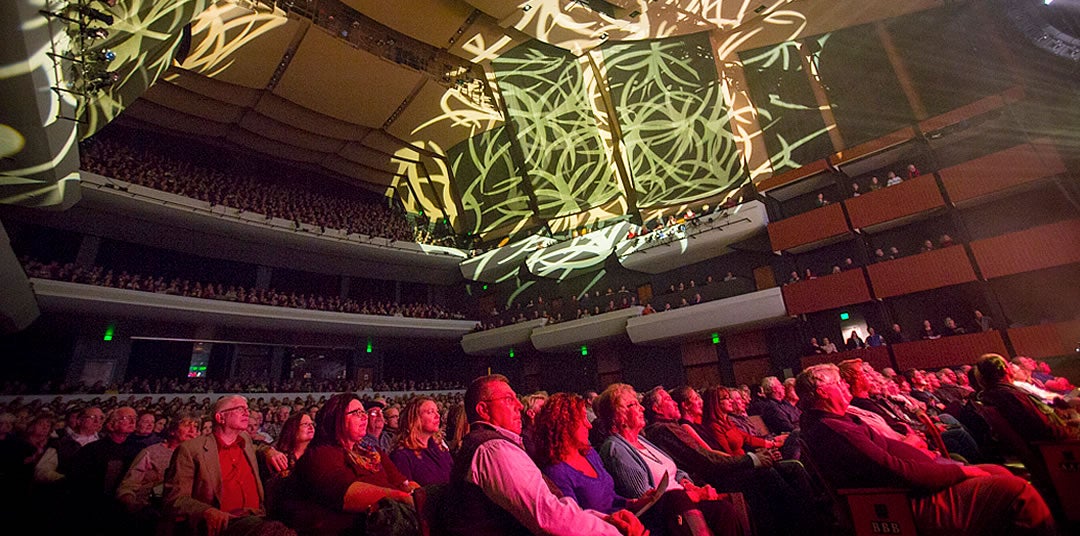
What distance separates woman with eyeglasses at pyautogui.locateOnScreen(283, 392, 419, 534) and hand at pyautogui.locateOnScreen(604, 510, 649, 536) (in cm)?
85

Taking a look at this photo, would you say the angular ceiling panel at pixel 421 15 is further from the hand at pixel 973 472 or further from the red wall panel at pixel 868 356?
the hand at pixel 973 472

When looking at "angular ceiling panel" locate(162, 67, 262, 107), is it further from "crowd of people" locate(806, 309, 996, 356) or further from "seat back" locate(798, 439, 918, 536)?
"crowd of people" locate(806, 309, 996, 356)

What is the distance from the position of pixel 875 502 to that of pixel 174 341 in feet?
55.2

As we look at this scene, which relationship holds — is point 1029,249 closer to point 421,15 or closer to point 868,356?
point 868,356

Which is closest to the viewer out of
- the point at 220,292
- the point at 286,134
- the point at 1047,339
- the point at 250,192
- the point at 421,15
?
the point at 1047,339

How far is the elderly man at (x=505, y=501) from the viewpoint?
1.62 m

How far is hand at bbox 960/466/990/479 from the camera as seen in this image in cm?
232

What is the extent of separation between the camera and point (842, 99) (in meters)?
11.7

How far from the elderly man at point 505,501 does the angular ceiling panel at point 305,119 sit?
14.7 metres

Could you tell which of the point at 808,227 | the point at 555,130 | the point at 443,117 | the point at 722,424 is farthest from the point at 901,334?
the point at 443,117

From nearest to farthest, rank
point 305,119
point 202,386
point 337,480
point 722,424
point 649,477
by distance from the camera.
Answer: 1. point 337,480
2. point 649,477
3. point 722,424
4. point 202,386
5. point 305,119

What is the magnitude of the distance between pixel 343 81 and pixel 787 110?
11.8 meters

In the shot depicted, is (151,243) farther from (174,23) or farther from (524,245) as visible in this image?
(524,245)

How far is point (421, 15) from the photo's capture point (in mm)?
11703
